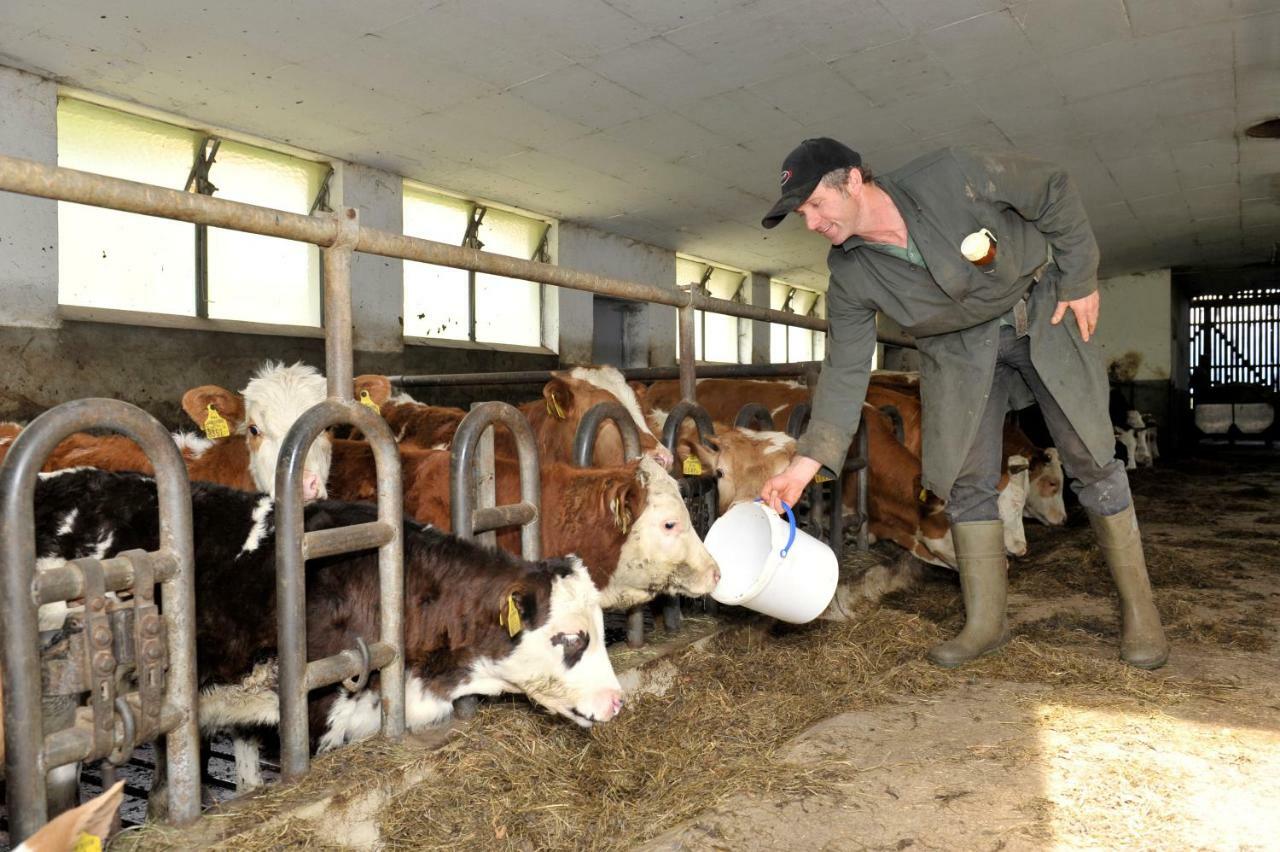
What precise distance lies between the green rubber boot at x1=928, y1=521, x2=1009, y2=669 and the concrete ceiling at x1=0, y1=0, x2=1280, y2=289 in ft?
12.1

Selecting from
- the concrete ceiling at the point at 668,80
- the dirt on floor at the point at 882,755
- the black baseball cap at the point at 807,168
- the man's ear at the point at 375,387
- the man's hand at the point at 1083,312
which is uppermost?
the concrete ceiling at the point at 668,80

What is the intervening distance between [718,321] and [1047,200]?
1240 centimetres

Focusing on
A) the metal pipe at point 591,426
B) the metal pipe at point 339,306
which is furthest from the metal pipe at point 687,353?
the metal pipe at point 339,306

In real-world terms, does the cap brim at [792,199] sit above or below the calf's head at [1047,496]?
above

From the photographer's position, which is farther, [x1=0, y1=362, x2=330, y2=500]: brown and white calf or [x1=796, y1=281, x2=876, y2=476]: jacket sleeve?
[x1=0, y1=362, x2=330, y2=500]: brown and white calf

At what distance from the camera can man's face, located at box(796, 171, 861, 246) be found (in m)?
3.12

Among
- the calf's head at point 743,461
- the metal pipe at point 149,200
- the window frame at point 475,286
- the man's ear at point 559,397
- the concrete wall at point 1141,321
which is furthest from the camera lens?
the concrete wall at point 1141,321

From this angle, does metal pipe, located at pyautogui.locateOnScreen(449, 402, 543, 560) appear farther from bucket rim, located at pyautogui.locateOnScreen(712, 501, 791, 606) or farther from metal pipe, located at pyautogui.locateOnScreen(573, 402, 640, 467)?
bucket rim, located at pyautogui.locateOnScreen(712, 501, 791, 606)

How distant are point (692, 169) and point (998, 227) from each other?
661 centimetres

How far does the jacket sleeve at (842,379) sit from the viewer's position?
136 inches

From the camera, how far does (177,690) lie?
195 centimetres

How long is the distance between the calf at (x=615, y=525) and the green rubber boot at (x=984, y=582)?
1.11 metres

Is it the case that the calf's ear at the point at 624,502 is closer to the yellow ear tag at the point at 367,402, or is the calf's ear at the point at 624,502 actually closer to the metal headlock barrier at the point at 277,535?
the metal headlock barrier at the point at 277,535

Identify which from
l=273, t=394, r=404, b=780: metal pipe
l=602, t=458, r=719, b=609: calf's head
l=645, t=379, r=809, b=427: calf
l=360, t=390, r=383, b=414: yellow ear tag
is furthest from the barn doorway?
l=273, t=394, r=404, b=780: metal pipe
